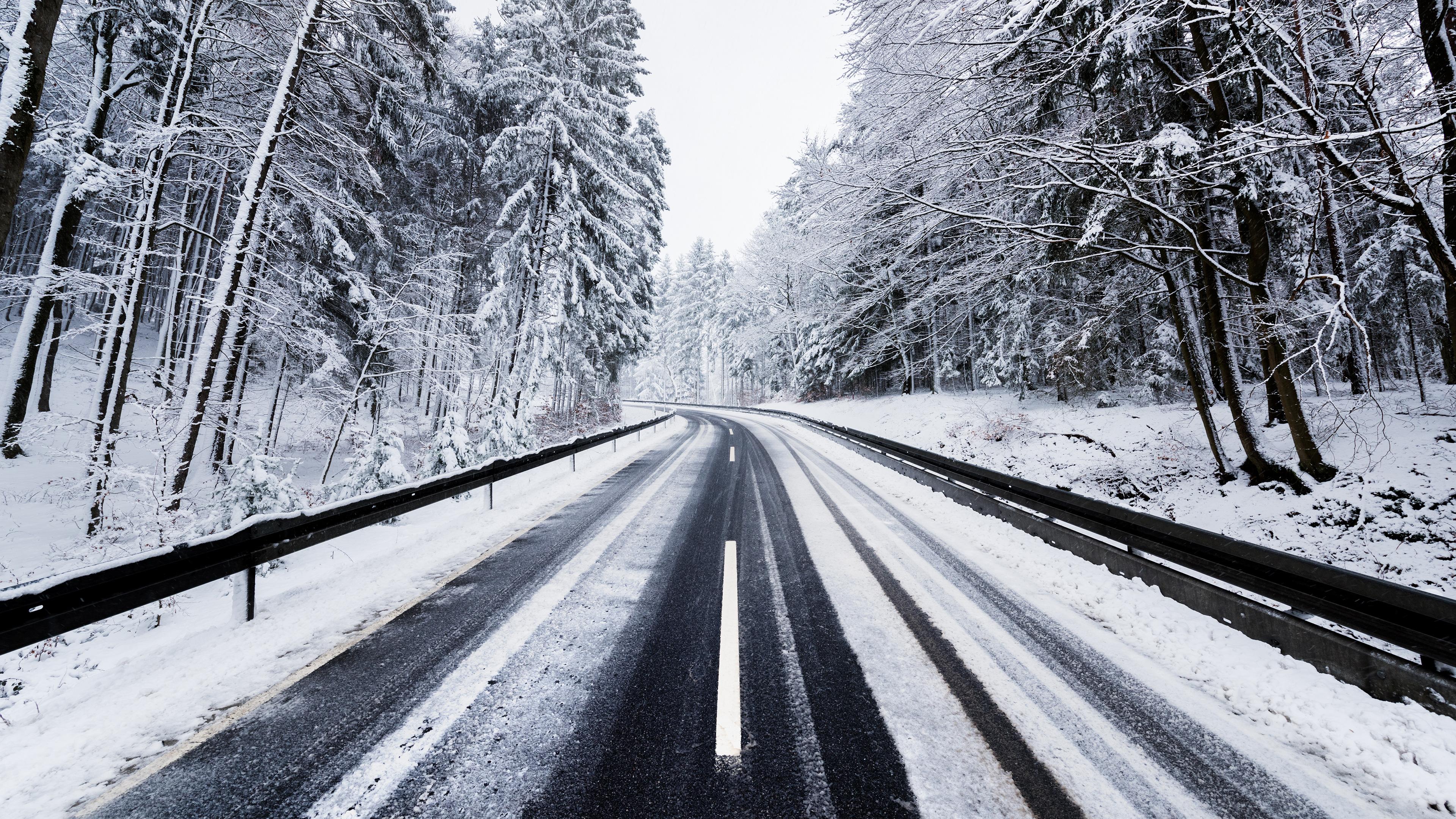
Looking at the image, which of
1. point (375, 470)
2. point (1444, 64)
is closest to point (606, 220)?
point (375, 470)

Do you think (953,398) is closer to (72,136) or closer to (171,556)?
(171,556)

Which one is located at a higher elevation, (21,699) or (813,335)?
(813,335)

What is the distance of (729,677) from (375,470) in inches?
287

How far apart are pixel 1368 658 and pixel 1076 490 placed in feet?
22.3

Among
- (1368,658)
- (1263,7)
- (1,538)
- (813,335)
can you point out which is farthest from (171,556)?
A: (813,335)

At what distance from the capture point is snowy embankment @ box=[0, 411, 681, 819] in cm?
214

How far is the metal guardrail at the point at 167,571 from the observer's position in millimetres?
2475

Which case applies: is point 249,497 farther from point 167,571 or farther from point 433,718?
point 433,718

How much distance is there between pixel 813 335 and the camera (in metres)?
25.1

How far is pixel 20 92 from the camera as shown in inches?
136

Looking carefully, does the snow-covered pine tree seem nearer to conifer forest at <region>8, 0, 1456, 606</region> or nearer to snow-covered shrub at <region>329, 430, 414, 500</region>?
conifer forest at <region>8, 0, 1456, 606</region>

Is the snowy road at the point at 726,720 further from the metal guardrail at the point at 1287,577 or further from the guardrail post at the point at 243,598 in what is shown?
the guardrail post at the point at 243,598

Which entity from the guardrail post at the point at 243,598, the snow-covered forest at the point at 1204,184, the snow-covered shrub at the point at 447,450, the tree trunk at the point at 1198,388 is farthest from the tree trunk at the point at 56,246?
the tree trunk at the point at 1198,388

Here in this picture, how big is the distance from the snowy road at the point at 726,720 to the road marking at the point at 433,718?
14 mm
